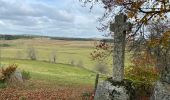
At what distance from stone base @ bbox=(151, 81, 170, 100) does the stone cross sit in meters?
2.69

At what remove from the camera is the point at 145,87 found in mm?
21156

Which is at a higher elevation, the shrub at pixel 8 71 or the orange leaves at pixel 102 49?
the orange leaves at pixel 102 49

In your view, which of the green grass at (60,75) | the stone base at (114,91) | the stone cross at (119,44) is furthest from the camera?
the green grass at (60,75)

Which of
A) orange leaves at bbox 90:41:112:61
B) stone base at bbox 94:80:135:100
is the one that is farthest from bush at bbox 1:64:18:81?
stone base at bbox 94:80:135:100

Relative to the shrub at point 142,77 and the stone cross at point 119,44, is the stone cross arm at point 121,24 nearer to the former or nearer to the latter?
the stone cross at point 119,44

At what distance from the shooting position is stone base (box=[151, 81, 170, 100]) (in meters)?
16.5

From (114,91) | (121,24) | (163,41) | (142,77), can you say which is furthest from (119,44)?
(142,77)

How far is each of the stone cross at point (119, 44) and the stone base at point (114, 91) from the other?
0.39 metres

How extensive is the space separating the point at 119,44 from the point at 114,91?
205 centimetres

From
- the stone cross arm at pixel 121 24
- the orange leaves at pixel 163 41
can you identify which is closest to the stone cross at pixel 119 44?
the stone cross arm at pixel 121 24

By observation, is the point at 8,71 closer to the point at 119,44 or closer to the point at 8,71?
the point at 8,71

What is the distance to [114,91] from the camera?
18844mm

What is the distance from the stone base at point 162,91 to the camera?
16.5 meters

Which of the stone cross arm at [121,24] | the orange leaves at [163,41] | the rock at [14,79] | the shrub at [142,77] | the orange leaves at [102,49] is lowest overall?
the rock at [14,79]
